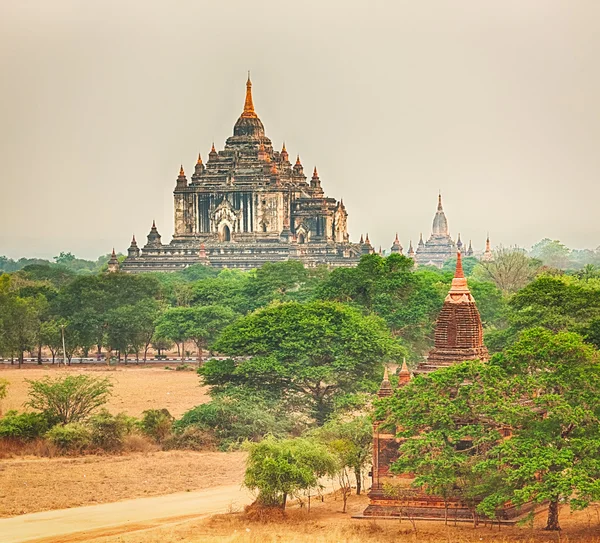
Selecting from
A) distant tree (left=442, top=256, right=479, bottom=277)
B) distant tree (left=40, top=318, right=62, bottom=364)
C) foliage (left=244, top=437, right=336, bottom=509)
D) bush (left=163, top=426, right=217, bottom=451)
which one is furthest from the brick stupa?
distant tree (left=442, top=256, right=479, bottom=277)

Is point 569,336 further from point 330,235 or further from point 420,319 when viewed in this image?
point 330,235

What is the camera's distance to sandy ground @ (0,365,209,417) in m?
56.3

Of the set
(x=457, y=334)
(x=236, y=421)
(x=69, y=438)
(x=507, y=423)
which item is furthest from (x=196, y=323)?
(x=507, y=423)

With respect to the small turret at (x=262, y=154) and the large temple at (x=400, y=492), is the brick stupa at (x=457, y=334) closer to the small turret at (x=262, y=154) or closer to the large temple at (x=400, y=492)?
the large temple at (x=400, y=492)

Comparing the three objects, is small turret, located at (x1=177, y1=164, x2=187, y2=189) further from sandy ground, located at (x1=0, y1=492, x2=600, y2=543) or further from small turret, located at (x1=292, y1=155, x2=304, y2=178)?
sandy ground, located at (x1=0, y1=492, x2=600, y2=543)

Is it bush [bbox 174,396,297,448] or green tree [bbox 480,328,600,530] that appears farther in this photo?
bush [bbox 174,396,297,448]

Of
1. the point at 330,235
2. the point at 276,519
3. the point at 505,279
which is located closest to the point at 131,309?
the point at 505,279

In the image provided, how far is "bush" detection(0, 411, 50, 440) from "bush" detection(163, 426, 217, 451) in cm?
394

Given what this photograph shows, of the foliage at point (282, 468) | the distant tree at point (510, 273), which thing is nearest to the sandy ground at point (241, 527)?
the foliage at point (282, 468)

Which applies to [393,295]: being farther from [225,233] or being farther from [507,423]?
[225,233]

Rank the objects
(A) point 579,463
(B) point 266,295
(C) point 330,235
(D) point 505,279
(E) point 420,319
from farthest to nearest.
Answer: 1. (C) point 330,235
2. (D) point 505,279
3. (B) point 266,295
4. (E) point 420,319
5. (A) point 579,463

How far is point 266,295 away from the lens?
3221 inches

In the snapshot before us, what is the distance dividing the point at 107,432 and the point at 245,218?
8061 centimetres

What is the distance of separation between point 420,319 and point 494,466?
28.9 m
